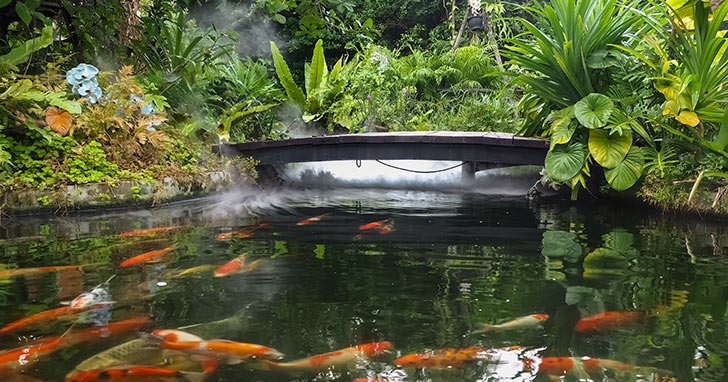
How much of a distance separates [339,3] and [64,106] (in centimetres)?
346

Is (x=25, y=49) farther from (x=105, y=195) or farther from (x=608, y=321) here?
(x=608, y=321)

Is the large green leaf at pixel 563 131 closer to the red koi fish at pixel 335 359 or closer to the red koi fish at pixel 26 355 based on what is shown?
the red koi fish at pixel 335 359

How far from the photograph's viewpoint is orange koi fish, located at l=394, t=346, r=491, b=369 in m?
2.09

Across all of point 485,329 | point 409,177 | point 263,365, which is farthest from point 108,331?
point 409,177

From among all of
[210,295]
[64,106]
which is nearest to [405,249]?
[210,295]

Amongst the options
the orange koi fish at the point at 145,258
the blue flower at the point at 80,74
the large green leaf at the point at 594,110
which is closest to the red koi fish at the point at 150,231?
the orange koi fish at the point at 145,258

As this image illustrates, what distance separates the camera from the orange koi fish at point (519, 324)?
2.45 m

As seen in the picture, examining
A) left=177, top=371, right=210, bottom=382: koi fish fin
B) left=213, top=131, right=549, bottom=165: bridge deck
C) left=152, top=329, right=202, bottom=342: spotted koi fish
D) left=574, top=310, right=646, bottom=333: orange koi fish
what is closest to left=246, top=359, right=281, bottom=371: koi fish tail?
left=177, top=371, right=210, bottom=382: koi fish fin

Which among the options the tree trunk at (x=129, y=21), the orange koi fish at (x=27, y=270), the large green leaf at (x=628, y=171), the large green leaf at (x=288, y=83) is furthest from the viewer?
the large green leaf at (x=288, y=83)

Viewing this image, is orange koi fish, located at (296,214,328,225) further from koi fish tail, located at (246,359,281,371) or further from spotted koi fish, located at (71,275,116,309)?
koi fish tail, located at (246,359,281,371)

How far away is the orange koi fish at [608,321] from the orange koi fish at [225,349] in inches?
54.3

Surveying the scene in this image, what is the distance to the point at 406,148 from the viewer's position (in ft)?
25.3

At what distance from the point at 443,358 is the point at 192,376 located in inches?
37.7

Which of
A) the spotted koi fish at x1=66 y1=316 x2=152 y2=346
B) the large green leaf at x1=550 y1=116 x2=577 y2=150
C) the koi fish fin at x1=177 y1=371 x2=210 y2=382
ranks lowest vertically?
the koi fish fin at x1=177 y1=371 x2=210 y2=382
